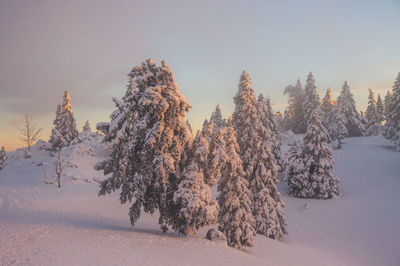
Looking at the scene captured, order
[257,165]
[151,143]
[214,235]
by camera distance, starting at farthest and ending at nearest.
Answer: [257,165] < [214,235] < [151,143]

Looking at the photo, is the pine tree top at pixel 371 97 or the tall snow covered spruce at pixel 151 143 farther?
the pine tree top at pixel 371 97

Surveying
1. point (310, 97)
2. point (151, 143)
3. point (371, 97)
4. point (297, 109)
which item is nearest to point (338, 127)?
point (310, 97)

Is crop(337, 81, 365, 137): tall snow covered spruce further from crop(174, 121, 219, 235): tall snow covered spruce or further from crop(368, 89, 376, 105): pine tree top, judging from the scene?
crop(174, 121, 219, 235): tall snow covered spruce

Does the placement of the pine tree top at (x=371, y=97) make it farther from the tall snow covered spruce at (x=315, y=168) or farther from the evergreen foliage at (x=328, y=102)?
the tall snow covered spruce at (x=315, y=168)

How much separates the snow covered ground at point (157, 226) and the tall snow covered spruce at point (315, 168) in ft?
4.49

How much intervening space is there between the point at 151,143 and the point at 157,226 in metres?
8.58

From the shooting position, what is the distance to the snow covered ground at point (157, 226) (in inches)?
491

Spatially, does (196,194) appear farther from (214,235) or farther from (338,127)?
(338,127)

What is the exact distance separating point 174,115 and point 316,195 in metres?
25.1

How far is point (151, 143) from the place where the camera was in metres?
14.5

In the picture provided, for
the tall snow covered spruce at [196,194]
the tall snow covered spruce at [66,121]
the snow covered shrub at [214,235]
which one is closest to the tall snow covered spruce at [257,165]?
the snow covered shrub at [214,235]

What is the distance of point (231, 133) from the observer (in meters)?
18.4

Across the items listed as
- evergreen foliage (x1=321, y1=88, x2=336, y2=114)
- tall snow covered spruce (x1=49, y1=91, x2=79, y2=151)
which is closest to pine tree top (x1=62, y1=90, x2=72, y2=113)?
tall snow covered spruce (x1=49, y1=91, x2=79, y2=151)

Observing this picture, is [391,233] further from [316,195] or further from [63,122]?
[63,122]
